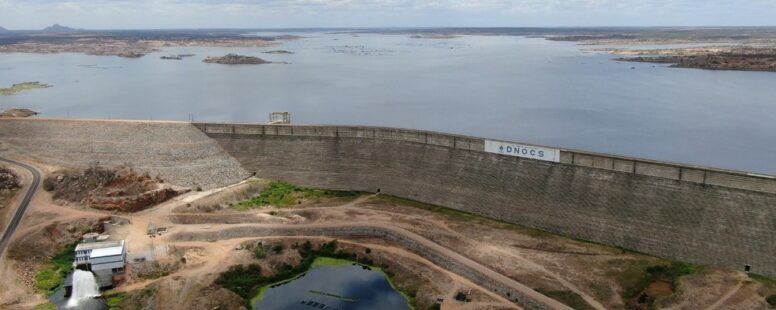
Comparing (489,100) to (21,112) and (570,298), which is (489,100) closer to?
(570,298)

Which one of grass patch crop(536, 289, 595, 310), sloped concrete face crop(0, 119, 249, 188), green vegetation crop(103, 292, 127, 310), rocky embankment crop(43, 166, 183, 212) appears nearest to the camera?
grass patch crop(536, 289, 595, 310)

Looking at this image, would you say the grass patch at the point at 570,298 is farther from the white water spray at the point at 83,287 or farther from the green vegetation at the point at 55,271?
the green vegetation at the point at 55,271

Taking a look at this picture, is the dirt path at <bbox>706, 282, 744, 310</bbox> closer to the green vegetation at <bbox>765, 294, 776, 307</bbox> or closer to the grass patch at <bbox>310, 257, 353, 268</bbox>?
the green vegetation at <bbox>765, 294, 776, 307</bbox>

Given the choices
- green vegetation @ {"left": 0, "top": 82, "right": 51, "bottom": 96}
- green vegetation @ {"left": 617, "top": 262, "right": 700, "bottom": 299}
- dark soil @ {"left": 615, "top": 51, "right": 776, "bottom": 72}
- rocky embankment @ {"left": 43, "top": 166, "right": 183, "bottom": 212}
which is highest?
dark soil @ {"left": 615, "top": 51, "right": 776, "bottom": 72}

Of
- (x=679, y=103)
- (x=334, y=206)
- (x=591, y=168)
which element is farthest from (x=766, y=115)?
(x=334, y=206)

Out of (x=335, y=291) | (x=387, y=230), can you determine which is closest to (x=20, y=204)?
(x=335, y=291)

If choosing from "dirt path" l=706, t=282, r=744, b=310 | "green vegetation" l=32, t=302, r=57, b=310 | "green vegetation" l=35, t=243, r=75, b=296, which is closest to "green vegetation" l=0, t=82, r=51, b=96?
"green vegetation" l=35, t=243, r=75, b=296
